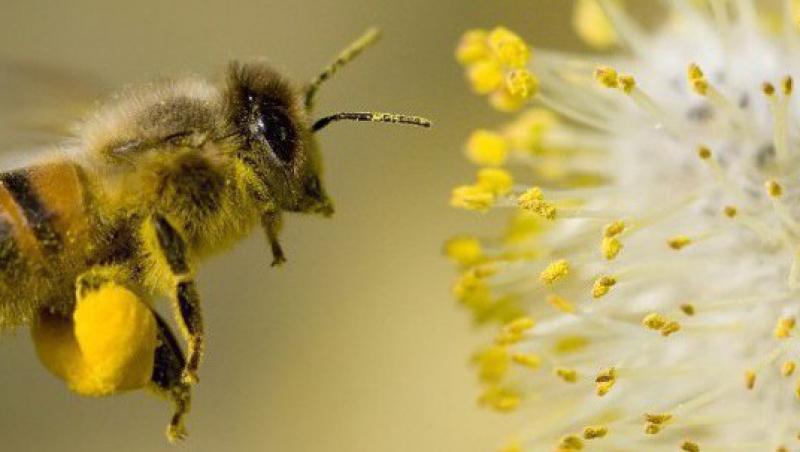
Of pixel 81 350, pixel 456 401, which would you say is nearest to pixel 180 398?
pixel 81 350

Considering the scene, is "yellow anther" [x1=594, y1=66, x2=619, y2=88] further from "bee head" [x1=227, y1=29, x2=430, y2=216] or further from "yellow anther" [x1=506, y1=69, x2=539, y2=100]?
"bee head" [x1=227, y1=29, x2=430, y2=216]

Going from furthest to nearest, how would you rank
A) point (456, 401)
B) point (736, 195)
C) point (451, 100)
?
point (451, 100) < point (456, 401) < point (736, 195)

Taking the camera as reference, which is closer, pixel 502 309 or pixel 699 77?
pixel 699 77

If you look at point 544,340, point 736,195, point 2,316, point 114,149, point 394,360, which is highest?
point 394,360

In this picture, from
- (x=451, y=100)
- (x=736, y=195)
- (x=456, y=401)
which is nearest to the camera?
(x=736, y=195)

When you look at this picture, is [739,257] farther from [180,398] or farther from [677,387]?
[180,398]

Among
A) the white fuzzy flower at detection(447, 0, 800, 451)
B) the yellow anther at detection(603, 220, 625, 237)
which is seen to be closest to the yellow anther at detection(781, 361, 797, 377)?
the white fuzzy flower at detection(447, 0, 800, 451)

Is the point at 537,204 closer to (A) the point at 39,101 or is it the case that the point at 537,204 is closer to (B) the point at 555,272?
(B) the point at 555,272
